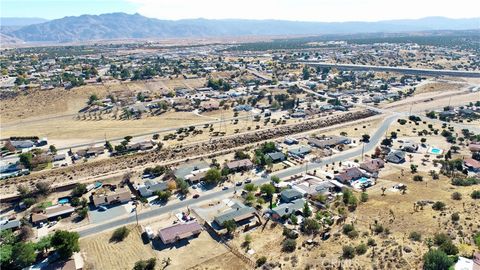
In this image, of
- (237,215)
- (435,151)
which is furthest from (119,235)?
(435,151)

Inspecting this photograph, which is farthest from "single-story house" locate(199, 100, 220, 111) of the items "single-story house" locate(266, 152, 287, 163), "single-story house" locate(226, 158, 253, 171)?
"single-story house" locate(226, 158, 253, 171)

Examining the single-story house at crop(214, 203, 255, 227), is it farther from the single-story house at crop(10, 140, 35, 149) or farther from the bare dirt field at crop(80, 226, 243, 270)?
the single-story house at crop(10, 140, 35, 149)

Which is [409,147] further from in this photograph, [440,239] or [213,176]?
[213,176]

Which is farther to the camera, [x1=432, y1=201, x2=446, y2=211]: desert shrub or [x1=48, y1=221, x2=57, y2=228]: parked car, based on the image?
[x1=48, y1=221, x2=57, y2=228]: parked car

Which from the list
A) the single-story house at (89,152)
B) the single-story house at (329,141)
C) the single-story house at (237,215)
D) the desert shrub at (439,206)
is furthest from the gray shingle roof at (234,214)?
the single-story house at (89,152)

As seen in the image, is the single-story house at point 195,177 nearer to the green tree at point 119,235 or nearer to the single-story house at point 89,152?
the green tree at point 119,235

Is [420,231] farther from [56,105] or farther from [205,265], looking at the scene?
[56,105]

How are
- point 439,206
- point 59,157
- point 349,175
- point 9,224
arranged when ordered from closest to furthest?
point 439,206
point 9,224
point 349,175
point 59,157
